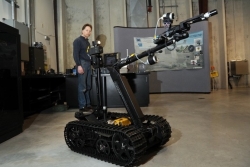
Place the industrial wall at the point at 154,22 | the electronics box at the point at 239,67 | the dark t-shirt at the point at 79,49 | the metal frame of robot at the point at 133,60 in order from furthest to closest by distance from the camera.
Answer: the electronics box at the point at 239,67 → the industrial wall at the point at 154,22 → the dark t-shirt at the point at 79,49 → the metal frame of robot at the point at 133,60

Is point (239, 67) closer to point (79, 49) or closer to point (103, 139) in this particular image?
point (79, 49)

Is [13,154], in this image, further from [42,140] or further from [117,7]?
[117,7]

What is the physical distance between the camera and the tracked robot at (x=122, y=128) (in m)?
1.56

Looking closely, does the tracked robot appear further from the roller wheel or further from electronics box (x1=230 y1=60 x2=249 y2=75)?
electronics box (x1=230 y1=60 x2=249 y2=75)

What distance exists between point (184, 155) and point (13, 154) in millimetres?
1602

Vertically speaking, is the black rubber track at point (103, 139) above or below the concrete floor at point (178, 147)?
above

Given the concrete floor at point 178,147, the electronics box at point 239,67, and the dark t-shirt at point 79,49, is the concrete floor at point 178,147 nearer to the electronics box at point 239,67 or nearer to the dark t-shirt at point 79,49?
the dark t-shirt at point 79,49

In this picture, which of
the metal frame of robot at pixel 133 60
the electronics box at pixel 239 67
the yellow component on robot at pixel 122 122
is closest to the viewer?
the metal frame of robot at pixel 133 60

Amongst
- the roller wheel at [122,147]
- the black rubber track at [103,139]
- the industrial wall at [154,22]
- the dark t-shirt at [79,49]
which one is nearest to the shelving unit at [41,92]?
the dark t-shirt at [79,49]

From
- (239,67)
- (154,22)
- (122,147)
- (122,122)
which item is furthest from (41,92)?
(239,67)

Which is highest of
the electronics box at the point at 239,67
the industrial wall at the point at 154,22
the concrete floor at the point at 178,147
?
the industrial wall at the point at 154,22

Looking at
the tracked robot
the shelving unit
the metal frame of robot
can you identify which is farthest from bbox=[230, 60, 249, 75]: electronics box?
the metal frame of robot

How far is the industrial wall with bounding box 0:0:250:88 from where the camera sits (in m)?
7.25

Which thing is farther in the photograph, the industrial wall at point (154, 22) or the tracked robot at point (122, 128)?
the industrial wall at point (154, 22)
